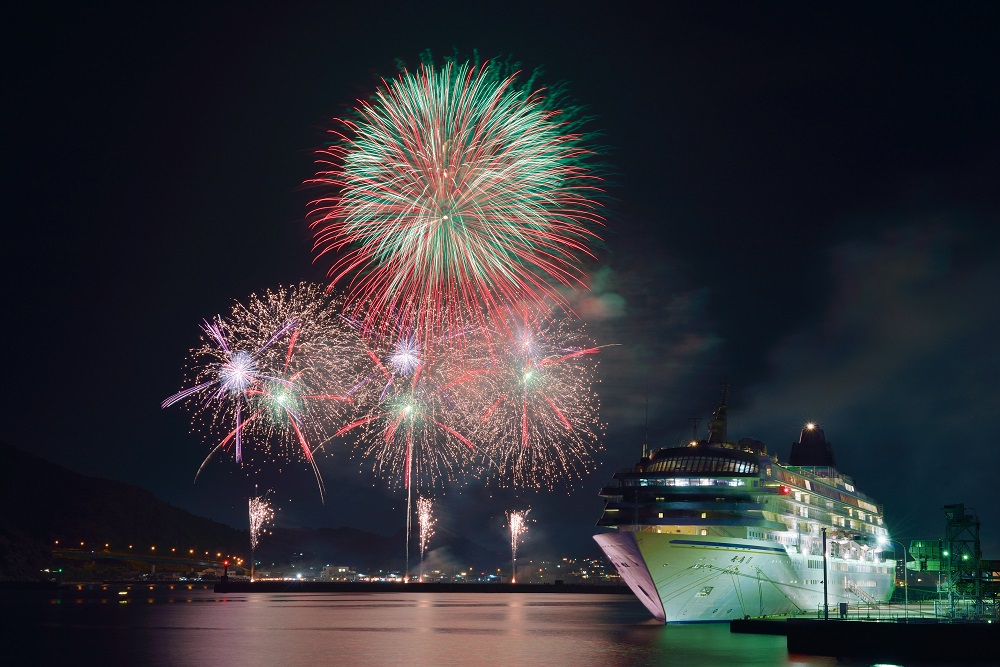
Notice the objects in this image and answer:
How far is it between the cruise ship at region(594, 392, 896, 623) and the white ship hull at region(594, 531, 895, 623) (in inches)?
2.8

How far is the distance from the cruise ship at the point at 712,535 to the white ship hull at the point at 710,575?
71 mm

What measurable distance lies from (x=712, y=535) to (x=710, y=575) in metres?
2.77

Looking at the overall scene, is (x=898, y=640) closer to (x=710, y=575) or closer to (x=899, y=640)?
(x=899, y=640)

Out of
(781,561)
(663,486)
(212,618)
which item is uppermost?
(663,486)

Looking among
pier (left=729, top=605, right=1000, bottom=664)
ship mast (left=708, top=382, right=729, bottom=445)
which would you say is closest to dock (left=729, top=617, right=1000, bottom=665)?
pier (left=729, top=605, right=1000, bottom=664)

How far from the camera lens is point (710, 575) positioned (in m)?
71.4

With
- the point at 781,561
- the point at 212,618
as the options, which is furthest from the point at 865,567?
the point at 212,618

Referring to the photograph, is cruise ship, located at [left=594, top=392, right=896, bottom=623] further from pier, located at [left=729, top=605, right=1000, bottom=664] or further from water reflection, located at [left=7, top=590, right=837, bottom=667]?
pier, located at [left=729, top=605, right=1000, bottom=664]

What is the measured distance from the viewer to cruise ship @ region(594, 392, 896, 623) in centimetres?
7112

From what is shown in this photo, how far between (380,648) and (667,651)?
58.5ft

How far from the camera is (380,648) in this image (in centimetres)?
6366

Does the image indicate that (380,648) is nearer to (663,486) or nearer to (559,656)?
(559,656)

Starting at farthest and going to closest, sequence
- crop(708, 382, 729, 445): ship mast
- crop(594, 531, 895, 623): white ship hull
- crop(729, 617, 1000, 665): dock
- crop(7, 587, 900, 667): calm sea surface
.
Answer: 1. crop(708, 382, 729, 445): ship mast
2. crop(594, 531, 895, 623): white ship hull
3. crop(729, 617, 1000, 665): dock
4. crop(7, 587, 900, 667): calm sea surface

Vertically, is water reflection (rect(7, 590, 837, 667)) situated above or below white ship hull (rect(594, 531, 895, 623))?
below
